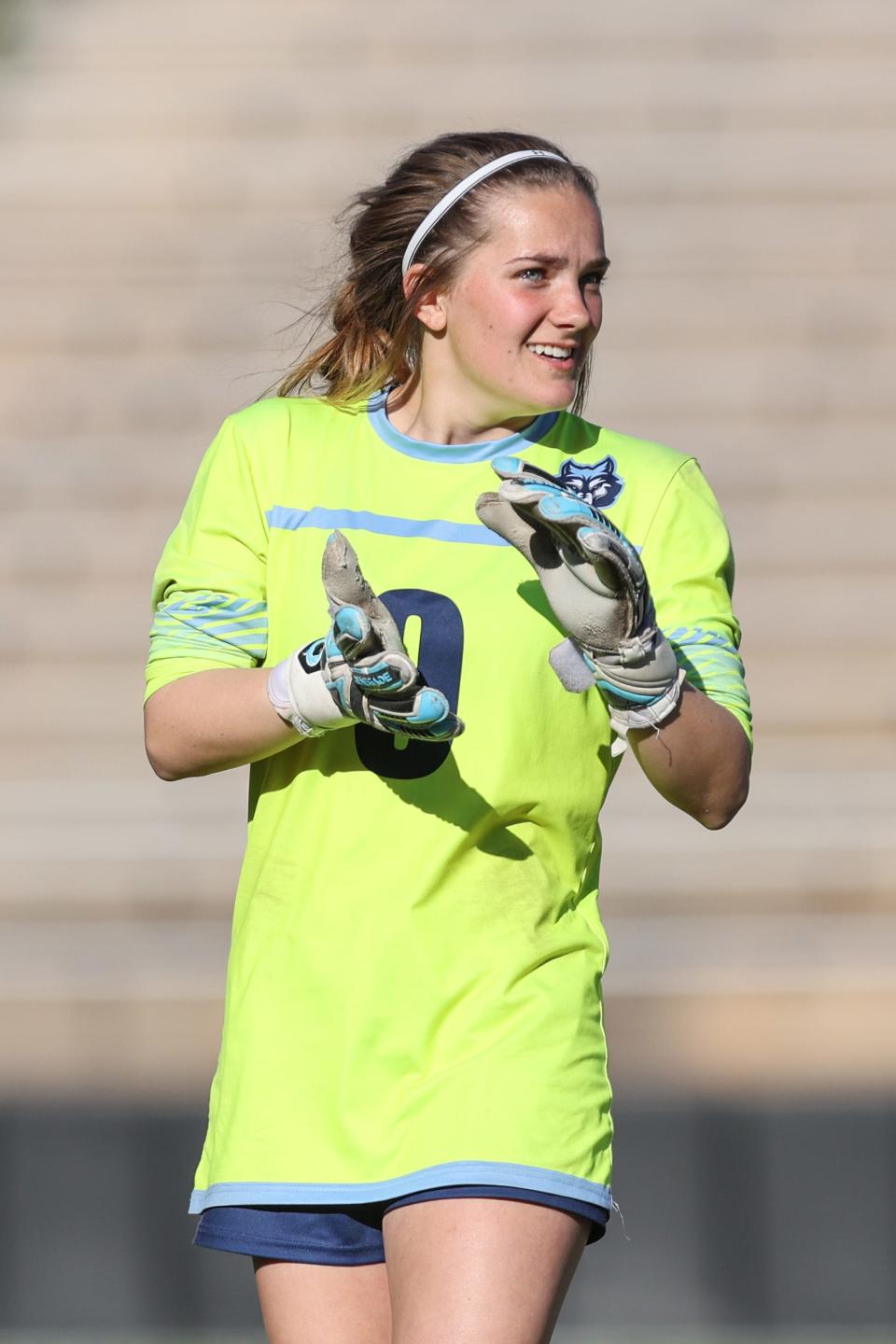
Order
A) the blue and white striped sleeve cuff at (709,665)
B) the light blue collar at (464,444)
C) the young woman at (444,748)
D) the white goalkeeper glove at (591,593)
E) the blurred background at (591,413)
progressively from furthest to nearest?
the blurred background at (591,413) → the light blue collar at (464,444) → the blue and white striped sleeve cuff at (709,665) → the young woman at (444,748) → the white goalkeeper glove at (591,593)

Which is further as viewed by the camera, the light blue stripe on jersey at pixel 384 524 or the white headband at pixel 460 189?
the white headband at pixel 460 189

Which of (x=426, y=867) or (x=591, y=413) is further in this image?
(x=591, y=413)

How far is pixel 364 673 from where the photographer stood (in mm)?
2055

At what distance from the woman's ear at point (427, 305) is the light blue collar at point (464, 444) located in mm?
125

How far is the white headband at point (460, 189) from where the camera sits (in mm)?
2486

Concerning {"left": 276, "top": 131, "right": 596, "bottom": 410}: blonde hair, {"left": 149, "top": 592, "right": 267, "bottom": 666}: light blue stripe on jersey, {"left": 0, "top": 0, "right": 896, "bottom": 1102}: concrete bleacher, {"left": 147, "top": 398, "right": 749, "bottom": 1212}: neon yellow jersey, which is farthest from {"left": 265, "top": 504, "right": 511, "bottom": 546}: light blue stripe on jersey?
{"left": 0, "top": 0, "right": 896, "bottom": 1102}: concrete bleacher

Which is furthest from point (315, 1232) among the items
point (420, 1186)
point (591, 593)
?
point (591, 593)

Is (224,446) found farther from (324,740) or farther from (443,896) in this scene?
(443,896)

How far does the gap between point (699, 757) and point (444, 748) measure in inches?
11.0

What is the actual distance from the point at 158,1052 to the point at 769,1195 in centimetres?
210

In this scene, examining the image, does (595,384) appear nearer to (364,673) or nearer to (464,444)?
(464,444)

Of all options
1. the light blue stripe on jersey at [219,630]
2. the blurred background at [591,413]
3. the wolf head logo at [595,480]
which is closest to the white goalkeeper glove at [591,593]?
the wolf head logo at [595,480]

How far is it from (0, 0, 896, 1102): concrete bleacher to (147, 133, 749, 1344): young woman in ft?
14.7

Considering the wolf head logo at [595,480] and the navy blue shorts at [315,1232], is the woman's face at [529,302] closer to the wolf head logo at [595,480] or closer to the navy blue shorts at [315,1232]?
the wolf head logo at [595,480]
